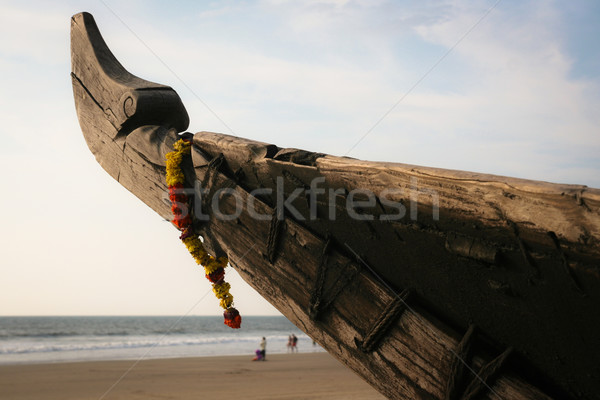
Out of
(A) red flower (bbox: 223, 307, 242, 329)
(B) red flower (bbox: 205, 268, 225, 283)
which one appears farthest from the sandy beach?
(B) red flower (bbox: 205, 268, 225, 283)

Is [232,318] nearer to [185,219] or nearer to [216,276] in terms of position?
[216,276]

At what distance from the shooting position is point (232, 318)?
8.23ft

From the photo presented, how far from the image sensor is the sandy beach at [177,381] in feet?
40.0

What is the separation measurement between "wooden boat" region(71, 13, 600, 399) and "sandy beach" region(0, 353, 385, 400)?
1050 cm

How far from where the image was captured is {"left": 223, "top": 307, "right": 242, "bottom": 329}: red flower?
249 centimetres

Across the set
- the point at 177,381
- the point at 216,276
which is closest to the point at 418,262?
the point at 216,276

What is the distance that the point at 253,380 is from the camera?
14992mm

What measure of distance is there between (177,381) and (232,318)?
44.0ft

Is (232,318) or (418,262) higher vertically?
(418,262)

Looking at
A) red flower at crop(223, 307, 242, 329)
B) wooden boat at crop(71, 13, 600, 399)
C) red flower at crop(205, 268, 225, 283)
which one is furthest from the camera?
red flower at crop(223, 307, 242, 329)

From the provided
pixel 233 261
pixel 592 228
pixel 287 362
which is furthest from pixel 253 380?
pixel 592 228

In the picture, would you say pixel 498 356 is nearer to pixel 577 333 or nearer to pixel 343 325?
pixel 577 333

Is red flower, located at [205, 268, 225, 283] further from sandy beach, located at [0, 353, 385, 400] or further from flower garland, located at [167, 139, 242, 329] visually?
sandy beach, located at [0, 353, 385, 400]

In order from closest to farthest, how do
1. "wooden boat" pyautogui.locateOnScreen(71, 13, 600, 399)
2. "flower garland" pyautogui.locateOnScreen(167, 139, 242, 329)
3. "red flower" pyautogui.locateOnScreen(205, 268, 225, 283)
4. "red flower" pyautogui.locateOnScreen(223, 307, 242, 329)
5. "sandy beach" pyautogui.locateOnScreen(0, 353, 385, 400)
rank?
"wooden boat" pyautogui.locateOnScreen(71, 13, 600, 399) < "flower garland" pyautogui.locateOnScreen(167, 139, 242, 329) < "red flower" pyautogui.locateOnScreen(205, 268, 225, 283) < "red flower" pyautogui.locateOnScreen(223, 307, 242, 329) < "sandy beach" pyautogui.locateOnScreen(0, 353, 385, 400)
